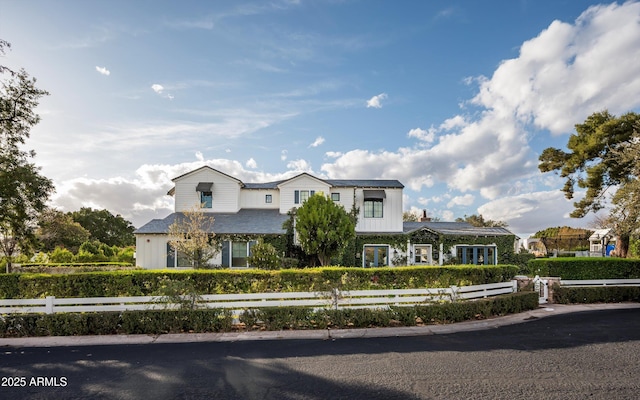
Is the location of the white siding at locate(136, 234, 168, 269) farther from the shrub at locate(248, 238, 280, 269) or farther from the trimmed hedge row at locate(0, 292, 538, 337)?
the trimmed hedge row at locate(0, 292, 538, 337)

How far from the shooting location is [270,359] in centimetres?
722

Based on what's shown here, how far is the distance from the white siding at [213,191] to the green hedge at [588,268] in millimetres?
19160

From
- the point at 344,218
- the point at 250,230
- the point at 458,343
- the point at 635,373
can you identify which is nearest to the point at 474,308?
the point at 458,343

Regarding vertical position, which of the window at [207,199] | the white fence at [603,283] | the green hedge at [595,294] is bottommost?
the green hedge at [595,294]

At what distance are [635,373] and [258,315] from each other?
800 cm

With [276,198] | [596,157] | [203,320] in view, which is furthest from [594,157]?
[203,320]

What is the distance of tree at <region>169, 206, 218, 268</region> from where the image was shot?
808 inches

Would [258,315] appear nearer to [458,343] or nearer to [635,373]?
[458,343]

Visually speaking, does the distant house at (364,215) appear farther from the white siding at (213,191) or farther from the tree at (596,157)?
the tree at (596,157)

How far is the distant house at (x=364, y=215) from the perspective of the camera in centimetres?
2534

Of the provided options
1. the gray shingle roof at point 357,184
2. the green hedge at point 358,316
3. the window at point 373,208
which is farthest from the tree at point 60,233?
the green hedge at point 358,316

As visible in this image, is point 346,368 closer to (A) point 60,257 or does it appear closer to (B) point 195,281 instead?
(B) point 195,281

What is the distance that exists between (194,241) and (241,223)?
4276 millimetres

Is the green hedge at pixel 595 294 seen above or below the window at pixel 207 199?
below
